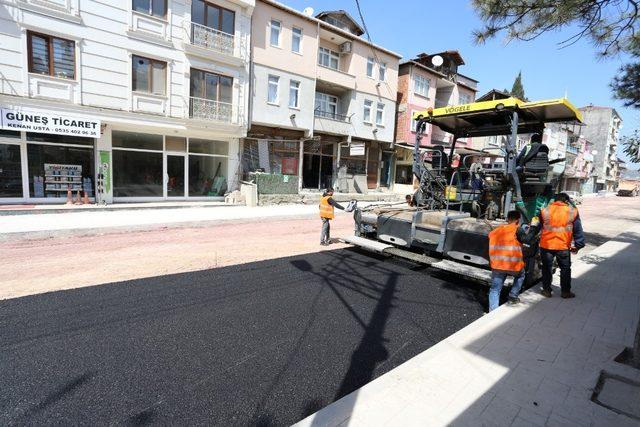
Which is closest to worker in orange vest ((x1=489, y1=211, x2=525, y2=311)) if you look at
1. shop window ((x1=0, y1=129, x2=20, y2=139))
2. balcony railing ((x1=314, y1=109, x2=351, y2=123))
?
shop window ((x1=0, y1=129, x2=20, y2=139))

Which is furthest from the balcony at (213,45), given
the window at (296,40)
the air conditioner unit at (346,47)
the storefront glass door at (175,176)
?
the air conditioner unit at (346,47)

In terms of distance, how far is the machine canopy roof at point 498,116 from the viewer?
5870 mm

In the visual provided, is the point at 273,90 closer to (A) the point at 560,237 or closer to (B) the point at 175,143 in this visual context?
(B) the point at 175,143

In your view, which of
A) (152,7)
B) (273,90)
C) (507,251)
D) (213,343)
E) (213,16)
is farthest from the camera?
(273,90)

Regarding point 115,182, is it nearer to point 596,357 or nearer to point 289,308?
point 289,308

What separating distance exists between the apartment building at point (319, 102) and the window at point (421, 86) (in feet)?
7.95

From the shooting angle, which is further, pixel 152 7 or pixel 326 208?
pixel 152 7

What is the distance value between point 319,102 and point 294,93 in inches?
116

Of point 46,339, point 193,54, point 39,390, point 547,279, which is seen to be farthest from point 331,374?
point 193,54

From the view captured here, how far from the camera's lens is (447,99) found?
32.0 metres

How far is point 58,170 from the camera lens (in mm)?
14758

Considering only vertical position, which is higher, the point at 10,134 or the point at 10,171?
the point at 10,134

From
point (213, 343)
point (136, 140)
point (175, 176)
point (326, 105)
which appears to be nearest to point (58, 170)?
point (136, 140)

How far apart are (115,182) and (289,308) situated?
14225 mm
